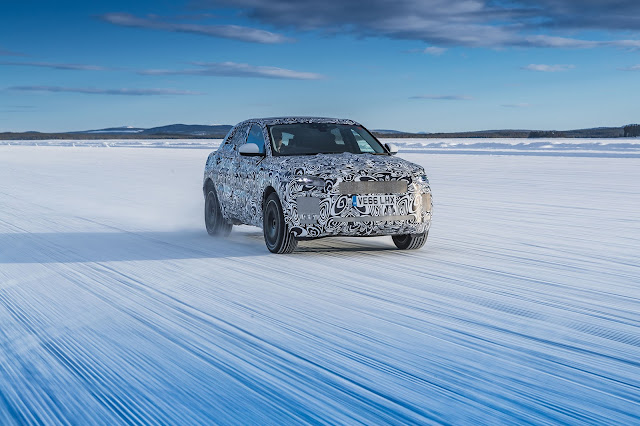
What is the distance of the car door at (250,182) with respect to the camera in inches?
428

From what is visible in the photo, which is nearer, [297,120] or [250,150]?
[250,150]

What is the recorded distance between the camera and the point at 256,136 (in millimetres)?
11617

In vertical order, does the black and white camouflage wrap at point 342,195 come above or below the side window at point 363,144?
below

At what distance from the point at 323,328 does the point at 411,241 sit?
4.41m

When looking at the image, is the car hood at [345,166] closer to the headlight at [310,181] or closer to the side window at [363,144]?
the headlight at [310,181]

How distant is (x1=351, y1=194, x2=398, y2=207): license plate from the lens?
382 inches

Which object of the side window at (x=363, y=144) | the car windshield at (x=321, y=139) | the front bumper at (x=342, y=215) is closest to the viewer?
the front bumper at (x=342, y=215)

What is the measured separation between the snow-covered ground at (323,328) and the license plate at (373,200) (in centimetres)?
62

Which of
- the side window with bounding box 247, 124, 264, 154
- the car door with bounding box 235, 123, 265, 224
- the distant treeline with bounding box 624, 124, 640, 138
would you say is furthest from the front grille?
the distant treeline with bounding box 624, 124, 640, 138

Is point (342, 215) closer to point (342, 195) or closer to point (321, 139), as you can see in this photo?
point (342, 195)

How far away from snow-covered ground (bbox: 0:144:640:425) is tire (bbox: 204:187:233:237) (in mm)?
341

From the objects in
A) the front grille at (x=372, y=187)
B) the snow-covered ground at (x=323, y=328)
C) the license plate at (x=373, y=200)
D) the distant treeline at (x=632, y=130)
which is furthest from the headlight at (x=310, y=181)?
the distant treeline at (x=632, y=130)

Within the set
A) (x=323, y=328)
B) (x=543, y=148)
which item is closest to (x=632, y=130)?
(x=543, y=148)

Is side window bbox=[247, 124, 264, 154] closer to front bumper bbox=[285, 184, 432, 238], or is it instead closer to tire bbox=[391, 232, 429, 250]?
front bumper bbox=[285, 184, 432, 238]
